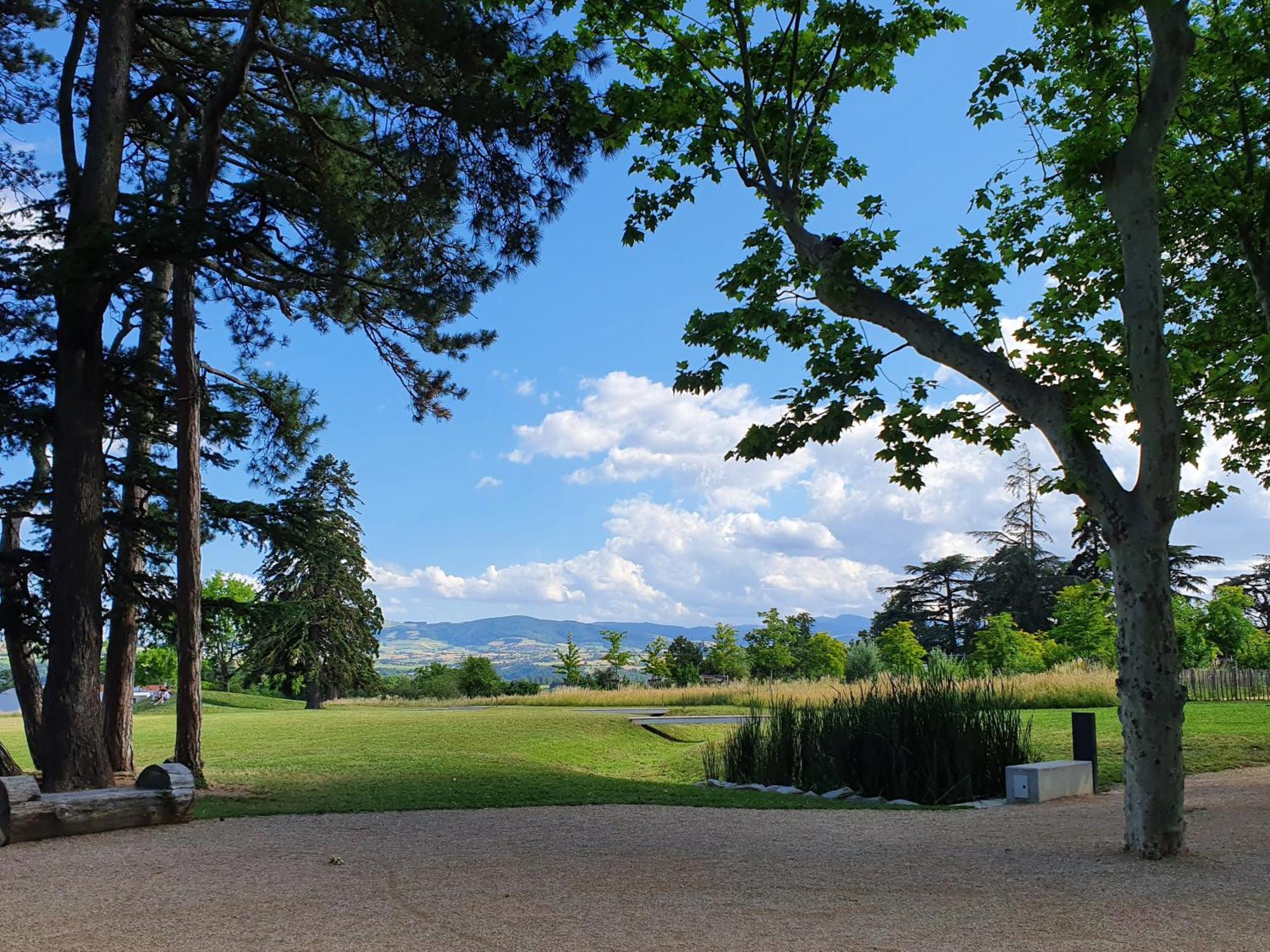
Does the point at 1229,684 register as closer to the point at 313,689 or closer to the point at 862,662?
the point at 862,662

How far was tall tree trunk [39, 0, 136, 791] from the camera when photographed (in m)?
8.59

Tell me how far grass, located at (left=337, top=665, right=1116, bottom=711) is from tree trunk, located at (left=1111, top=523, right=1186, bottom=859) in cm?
536

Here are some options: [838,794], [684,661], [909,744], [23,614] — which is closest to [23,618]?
[23,614]

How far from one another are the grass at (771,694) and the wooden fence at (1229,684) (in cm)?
234

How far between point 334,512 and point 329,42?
16.4 ft

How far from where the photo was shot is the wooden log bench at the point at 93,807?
670 centimetres

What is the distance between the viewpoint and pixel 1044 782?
29.0 ft

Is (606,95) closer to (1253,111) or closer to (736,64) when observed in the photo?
Answer: (736,64)

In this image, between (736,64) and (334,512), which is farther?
(334,512)

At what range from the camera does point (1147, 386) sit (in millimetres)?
5582

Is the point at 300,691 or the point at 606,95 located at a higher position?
the point at 606,95

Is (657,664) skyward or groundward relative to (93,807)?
groundward

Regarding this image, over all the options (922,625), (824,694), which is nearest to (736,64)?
(824,694)

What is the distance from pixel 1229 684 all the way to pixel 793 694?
1184cm
